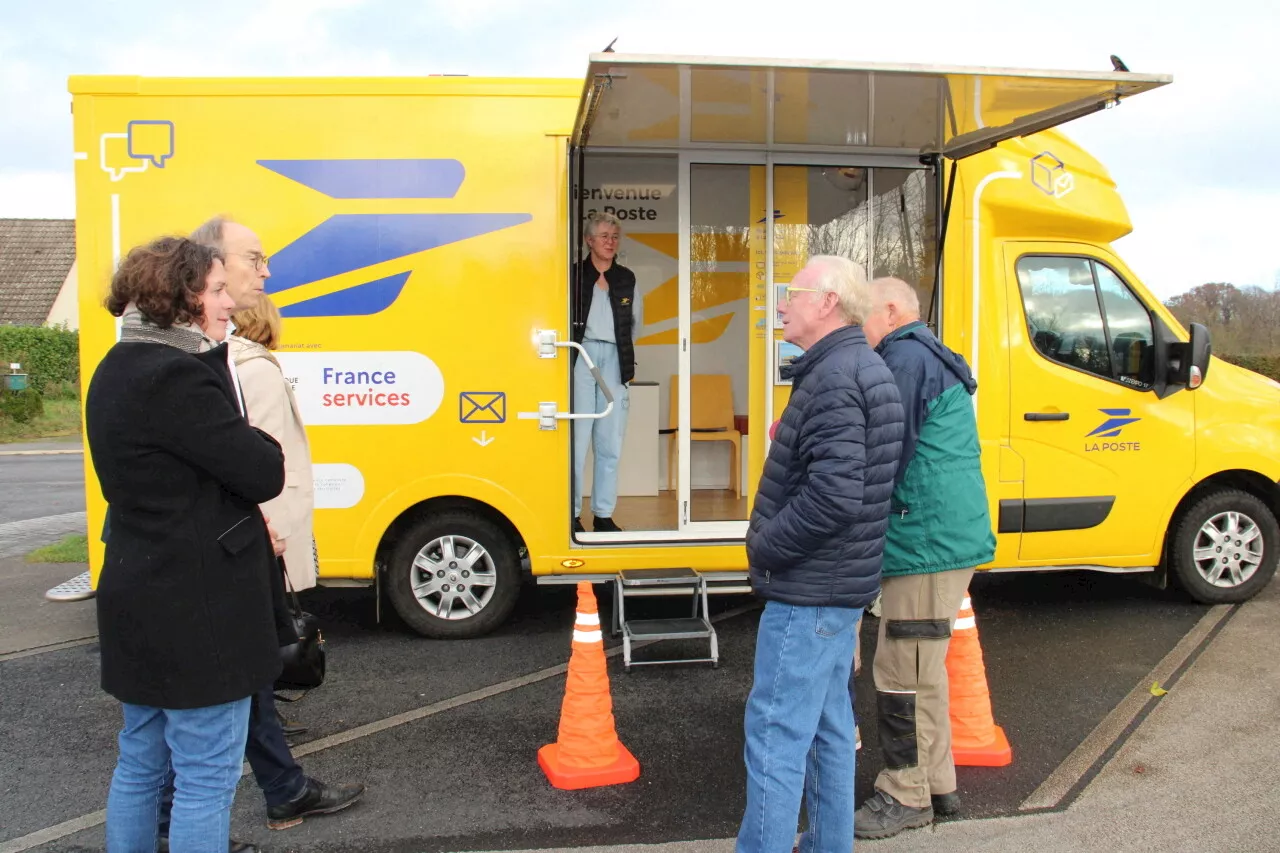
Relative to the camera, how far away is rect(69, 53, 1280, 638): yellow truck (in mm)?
4949

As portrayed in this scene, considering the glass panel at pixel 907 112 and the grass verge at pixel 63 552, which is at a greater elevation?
the glass panel at pixel 907 112

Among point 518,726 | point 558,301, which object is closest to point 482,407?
point 558,301

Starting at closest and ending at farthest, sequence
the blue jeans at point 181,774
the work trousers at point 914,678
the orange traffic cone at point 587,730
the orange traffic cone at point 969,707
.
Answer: the blue jeans at point 181,774
the work trousers at point 914,678
the orange traffic cone at point 587,730
the orange traffic cone at point 969,707

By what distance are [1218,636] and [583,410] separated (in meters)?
3.72

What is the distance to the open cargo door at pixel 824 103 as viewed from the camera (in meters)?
3.93

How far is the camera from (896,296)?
336 cm

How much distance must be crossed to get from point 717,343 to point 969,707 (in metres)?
4.57

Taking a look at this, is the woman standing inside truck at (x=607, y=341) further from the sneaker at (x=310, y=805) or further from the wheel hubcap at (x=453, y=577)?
the sneaker at (x=310, y=805)

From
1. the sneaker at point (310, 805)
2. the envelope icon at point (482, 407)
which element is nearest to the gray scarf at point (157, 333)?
the sneaker at point (310, 805)

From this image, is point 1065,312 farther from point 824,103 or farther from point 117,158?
point 117,158

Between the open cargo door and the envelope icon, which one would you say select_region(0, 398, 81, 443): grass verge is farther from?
the open cargo door

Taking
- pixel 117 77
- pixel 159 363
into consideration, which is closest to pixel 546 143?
pixel 117 77

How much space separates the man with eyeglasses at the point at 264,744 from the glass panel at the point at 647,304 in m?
3.83

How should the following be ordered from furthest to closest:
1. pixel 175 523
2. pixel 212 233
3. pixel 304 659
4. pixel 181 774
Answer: pixel 304 659, pixel 212 233, pixel 181 774, pixel 175 523
